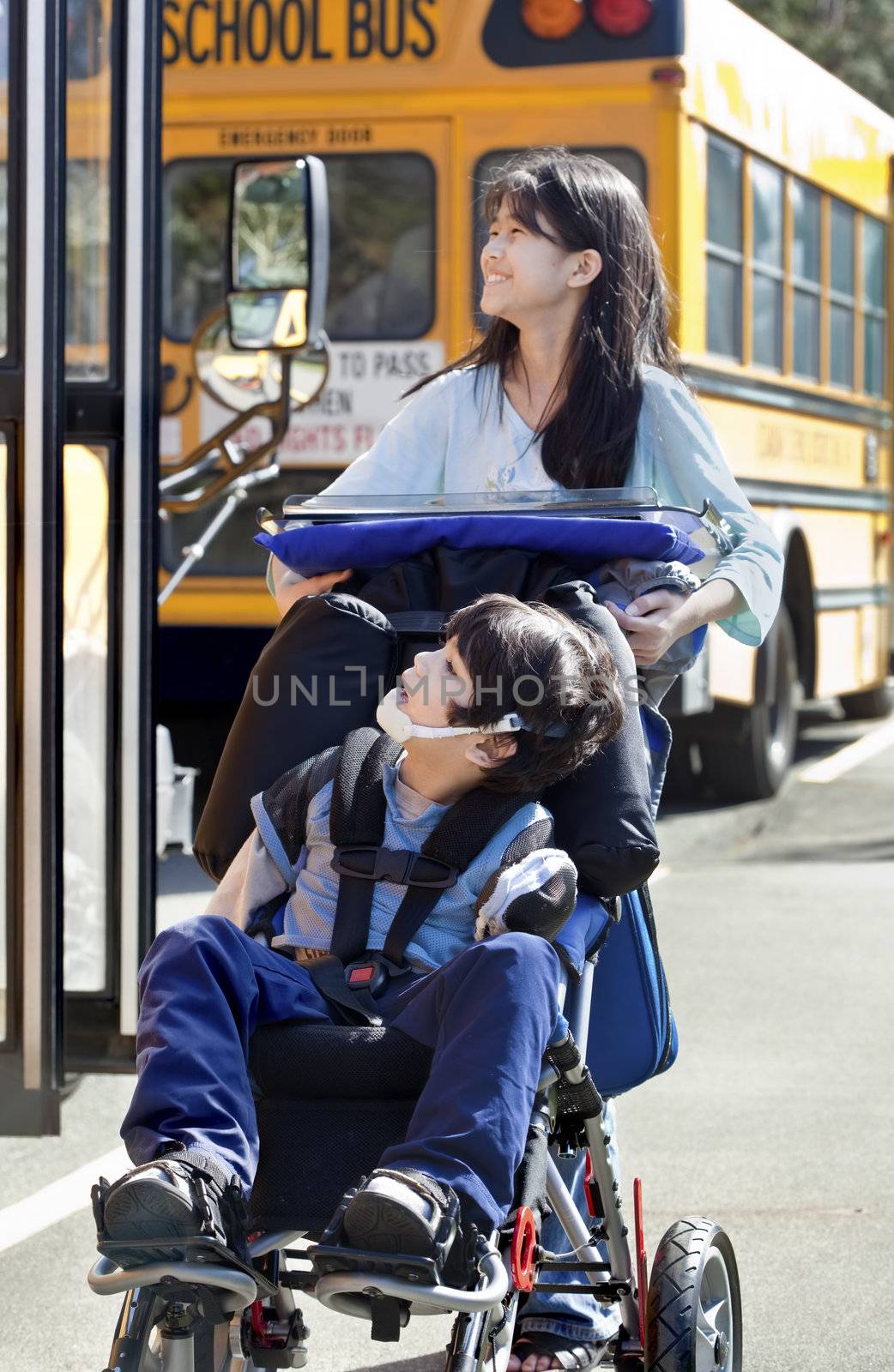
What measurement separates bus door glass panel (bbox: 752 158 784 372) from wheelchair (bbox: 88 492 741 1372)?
607cm

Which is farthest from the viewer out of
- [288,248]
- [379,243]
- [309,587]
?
[379,243]

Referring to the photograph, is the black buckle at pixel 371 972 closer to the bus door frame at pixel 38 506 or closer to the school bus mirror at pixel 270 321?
the bus door frame at pixel 38 506

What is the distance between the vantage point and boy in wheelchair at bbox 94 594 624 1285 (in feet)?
7.50

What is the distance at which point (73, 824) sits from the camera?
4633 millimetres

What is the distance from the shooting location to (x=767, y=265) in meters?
9.05

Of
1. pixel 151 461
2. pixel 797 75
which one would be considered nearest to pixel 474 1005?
pixel 151 461

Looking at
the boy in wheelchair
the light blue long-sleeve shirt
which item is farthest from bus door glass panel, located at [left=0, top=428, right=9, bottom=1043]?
the boy in wheelchair

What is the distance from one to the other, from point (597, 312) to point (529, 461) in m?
0.26

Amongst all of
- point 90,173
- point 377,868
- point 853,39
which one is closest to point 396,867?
point 377,868

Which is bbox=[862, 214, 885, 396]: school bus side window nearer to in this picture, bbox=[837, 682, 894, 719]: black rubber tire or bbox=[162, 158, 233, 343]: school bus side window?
bbox=[837, 682, 894, 719]: black rubber tire

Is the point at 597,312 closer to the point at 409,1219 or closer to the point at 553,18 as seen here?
the point at 409,1219

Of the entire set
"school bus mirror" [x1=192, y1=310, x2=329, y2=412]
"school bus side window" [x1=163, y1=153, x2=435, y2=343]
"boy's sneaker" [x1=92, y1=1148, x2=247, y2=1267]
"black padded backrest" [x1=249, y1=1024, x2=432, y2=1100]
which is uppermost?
"school bus side window" [x1=163, y1=153, x2=435, y2=343]

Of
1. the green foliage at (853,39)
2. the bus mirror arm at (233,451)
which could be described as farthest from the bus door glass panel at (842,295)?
the green foliage at (853,39)

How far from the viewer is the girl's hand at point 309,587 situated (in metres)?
3.03
